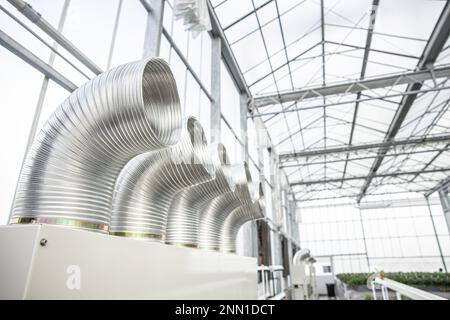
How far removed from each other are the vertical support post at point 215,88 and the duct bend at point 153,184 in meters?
3.41

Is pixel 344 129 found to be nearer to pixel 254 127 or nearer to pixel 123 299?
pixel 254 127

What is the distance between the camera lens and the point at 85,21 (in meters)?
2.79

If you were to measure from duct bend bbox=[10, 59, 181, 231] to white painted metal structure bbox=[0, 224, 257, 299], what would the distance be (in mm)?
265

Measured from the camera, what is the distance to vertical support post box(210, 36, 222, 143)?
6.15 metres

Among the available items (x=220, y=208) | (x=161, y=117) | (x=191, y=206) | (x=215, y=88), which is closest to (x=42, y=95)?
(x=161, y=117)

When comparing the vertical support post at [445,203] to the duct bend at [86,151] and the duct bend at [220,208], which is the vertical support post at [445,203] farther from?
the duct bend at [86,151]

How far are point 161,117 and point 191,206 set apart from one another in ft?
3.43

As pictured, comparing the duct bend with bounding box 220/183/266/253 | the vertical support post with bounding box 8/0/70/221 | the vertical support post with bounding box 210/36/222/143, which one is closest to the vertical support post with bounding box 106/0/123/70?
the vertical support post with bounding box 8/0/70/221

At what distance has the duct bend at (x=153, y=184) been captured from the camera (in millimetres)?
1812

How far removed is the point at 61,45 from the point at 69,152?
1595 mm

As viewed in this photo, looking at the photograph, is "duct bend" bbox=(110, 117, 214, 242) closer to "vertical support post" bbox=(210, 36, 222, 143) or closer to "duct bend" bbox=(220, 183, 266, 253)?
"duct bend" bbox=(220, 183, 266, 253)

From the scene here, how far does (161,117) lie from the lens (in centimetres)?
185

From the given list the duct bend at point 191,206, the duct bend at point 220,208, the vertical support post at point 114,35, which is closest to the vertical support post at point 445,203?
the duct bend at point 220,208

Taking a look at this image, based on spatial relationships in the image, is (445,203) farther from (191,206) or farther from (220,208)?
(191,206)
